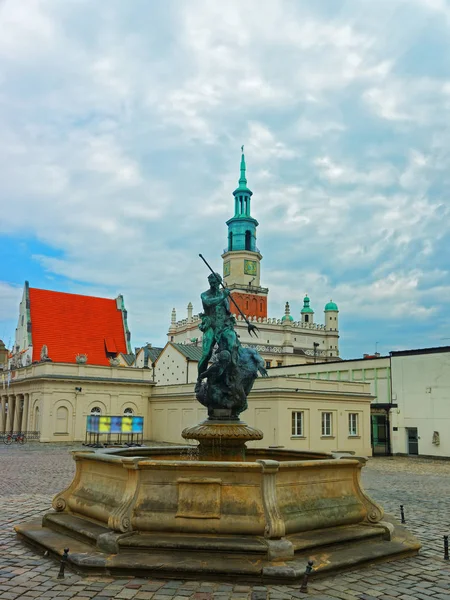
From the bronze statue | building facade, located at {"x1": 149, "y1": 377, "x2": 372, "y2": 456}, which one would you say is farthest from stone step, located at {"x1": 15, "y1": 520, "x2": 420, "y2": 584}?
building facade, located at {"x1": 149, "y1": 377, "x2": 372, "y2": 456}

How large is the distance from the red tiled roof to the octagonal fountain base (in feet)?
141

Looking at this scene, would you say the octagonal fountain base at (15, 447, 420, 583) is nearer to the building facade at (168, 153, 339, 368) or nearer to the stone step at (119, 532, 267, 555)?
the stone step at (119, 532, 267, 555)

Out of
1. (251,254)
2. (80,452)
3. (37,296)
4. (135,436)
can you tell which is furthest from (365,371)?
(251,254)

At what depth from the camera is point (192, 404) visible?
39.9m

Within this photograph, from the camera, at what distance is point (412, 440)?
3716 centimetres

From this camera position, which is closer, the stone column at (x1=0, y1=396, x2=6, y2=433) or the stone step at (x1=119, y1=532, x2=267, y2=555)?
the stone step at (x1=119, y1=532, x2=267, y2=555)

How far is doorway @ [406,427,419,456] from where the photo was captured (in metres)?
36.7

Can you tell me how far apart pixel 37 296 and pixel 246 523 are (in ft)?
161

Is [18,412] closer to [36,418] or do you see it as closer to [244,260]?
[36,418]

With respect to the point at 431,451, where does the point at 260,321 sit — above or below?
above

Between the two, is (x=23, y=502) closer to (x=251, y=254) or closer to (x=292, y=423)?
(x=292, y=423)

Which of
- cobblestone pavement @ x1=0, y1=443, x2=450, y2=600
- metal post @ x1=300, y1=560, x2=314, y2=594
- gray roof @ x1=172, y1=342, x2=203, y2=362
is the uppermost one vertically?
gray roof @ x1=172, y1=342, x2=203, y2=362

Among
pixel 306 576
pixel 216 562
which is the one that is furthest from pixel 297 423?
pixel 306 576

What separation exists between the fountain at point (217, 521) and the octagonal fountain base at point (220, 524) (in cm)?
1
